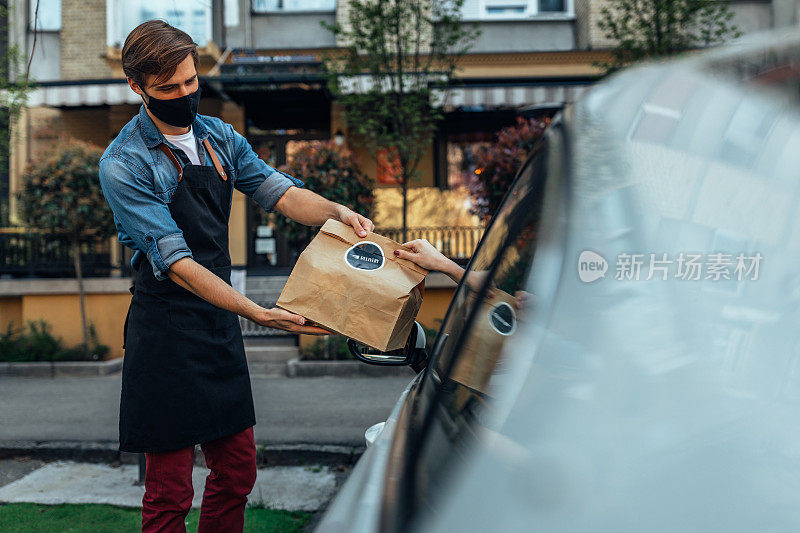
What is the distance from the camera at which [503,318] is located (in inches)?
55.9

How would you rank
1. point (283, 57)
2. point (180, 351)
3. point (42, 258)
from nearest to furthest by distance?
point (180, 351), point (42, 258), point (283, 57)

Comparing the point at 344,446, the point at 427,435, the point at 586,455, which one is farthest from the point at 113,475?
the point at 586,455

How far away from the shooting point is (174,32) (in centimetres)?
212

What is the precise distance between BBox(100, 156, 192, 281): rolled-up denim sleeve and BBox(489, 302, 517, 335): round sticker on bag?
Answer: 3.61 feet

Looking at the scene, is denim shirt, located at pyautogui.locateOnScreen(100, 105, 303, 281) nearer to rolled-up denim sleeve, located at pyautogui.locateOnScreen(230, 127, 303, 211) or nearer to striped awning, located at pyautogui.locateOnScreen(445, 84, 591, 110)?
rolled-up denim sleeve, located at pyautogui.locateOnScreen(230, 127, 303, 211)

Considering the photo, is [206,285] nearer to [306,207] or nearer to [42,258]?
[306,207]

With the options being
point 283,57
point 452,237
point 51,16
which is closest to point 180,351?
point 452,237

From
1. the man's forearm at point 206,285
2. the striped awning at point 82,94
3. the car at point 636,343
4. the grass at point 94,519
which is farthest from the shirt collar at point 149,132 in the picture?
the striped awning at point 82,94

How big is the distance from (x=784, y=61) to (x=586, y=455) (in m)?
0.96

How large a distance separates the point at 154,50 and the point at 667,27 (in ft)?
31.7

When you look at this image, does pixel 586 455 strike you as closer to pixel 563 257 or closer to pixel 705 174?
pixel 563 257

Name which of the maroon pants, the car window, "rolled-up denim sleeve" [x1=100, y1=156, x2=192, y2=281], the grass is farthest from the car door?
the grass

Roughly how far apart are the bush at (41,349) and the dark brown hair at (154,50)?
8238 mm
